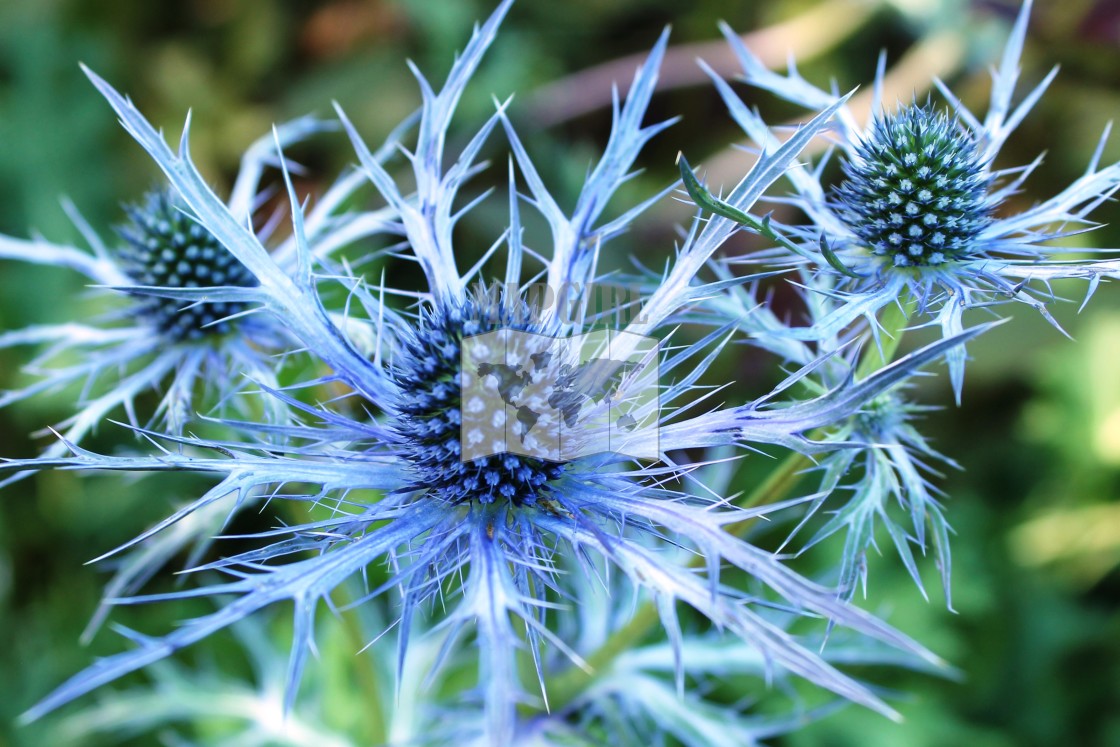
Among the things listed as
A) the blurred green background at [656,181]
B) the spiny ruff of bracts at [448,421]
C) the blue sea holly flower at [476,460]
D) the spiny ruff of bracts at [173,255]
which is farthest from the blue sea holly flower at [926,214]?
the blurred green background at [656,181]

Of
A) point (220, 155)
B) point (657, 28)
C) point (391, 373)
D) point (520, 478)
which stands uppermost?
point (657, 28)

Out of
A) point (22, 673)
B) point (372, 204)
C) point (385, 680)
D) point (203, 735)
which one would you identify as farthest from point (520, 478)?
point (372, 204)

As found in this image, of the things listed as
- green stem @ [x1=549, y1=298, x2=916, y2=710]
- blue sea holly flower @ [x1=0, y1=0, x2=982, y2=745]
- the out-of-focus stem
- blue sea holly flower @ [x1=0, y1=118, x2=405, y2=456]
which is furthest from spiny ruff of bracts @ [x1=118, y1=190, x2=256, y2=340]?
the out-of-focus stem

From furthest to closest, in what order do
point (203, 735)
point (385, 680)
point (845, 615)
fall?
point (203, 735)
point (385, 680)
point (845, 615)

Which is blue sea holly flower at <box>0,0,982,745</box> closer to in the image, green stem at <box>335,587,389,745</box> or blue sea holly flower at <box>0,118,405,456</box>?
blue sea holly flower at <box>0,118,405,456</box>

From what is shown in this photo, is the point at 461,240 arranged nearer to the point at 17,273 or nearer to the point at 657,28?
the point at 657,28

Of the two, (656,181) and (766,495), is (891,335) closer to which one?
(766,495)
